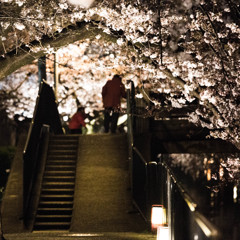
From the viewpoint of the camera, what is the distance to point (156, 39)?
47.8 ft

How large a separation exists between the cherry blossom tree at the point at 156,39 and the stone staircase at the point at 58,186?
3.78m

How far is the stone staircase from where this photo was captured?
46.1 feet

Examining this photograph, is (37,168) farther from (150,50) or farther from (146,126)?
(150,50)

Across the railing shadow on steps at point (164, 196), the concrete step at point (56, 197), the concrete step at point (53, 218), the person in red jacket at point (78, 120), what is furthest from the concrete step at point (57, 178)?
the person in red jacket at point (78, 120)

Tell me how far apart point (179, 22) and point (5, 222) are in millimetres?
7105

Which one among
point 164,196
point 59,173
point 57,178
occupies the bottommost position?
point 164,196

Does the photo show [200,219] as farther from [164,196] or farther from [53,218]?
[53,218]

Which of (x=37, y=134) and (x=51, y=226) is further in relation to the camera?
(x=37, y=134)

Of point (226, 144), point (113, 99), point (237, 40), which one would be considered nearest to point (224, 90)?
point (237, 40)

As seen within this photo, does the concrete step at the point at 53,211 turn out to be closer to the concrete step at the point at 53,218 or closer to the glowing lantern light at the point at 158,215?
the concrete step at the point at 53,218

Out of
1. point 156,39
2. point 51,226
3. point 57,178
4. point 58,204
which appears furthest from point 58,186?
point 156,39

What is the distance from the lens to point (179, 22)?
585 inches

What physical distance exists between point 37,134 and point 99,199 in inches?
127

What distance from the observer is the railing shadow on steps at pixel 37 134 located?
1398 centimetres
